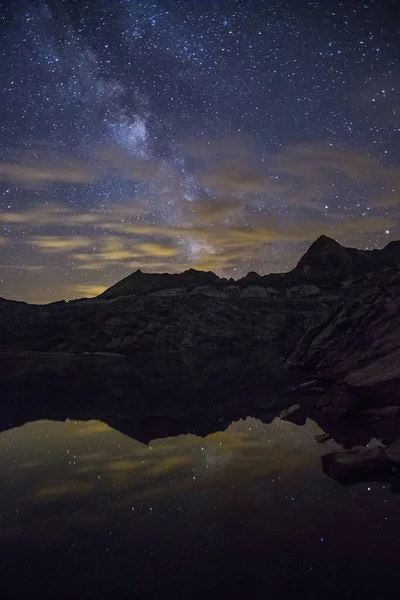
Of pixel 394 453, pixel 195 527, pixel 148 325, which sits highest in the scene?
pixel 148 325

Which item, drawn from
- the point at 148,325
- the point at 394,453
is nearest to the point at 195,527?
the point at 394,453

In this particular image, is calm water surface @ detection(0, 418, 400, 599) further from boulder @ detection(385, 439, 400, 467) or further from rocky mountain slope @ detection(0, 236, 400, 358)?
rocky mountain slope @ detection(0, 236, 400, 358)

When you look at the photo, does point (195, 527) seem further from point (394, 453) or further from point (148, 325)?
point (148, 325)

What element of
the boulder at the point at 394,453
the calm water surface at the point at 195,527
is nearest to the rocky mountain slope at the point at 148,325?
the boulder at the point at 394,453

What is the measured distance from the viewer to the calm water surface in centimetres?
819

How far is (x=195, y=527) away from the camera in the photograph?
10766mm

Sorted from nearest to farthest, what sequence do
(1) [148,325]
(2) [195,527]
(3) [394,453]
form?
(2) [195,527], (3) [394,453], (1) [148,325]

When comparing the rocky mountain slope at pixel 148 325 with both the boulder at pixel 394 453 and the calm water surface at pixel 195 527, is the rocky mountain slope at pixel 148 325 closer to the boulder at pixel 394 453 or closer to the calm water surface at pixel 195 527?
the boulder at pixel 394 453

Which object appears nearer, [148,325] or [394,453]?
[394,453]

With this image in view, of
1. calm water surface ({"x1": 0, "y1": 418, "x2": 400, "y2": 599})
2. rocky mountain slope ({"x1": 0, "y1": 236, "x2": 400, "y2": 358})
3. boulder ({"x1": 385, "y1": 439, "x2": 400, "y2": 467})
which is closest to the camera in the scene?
calm water surface ({"x1": 0, "y1": 418, "x2": 400, "y2": 599})

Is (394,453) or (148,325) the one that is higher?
(148,325)

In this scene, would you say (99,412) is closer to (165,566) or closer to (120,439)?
(120,439)

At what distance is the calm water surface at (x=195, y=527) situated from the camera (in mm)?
8188

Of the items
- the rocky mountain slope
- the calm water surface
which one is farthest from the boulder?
the rocky mountain slope
